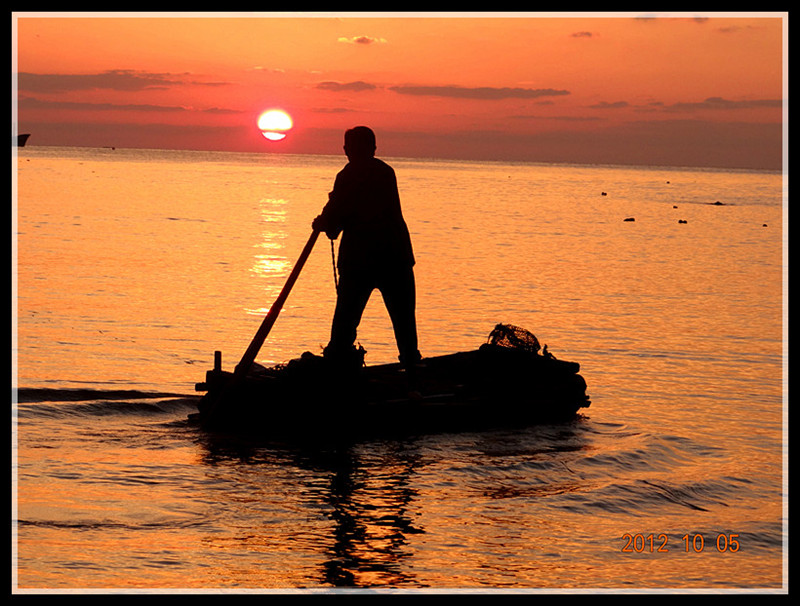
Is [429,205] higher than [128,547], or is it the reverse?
[429,205]

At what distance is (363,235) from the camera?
1160cm

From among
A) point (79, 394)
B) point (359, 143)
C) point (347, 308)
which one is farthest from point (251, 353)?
point (79, 394)

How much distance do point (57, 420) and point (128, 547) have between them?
4.48m

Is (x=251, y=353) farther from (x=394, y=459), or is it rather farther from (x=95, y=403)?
(x=95, y=403)

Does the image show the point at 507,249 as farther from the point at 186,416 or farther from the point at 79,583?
the point at 79,583

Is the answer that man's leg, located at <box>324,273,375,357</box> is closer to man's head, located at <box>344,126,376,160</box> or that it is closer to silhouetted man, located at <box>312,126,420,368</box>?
silhouetted man, located at <box>312,126,420,368</box>

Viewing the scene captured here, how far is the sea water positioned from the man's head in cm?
314

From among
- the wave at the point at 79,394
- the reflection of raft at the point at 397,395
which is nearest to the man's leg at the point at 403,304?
the reflection of raft at the point at 397,395

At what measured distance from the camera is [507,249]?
39.8 meters

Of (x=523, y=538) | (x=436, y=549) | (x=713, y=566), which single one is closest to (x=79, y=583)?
(x=436, y=549)

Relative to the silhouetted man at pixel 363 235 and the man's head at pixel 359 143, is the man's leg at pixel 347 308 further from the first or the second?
the man's head at pixel 359 143

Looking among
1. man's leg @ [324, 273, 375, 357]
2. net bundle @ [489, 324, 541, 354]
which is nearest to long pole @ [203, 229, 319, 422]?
man's leg @ [324, 273, 375, 357]

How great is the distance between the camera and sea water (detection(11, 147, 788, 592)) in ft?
26.6

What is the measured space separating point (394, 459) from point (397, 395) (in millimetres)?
1346
